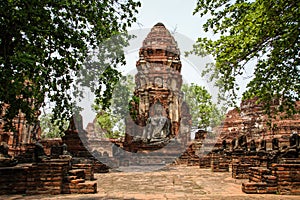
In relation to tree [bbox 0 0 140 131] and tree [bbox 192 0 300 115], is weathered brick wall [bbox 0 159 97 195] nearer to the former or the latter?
tree [bbox 0 0 140 131]

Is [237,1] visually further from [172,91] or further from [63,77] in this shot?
[172,91]

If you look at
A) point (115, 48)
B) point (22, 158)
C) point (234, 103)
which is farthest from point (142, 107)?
point (234, 103)

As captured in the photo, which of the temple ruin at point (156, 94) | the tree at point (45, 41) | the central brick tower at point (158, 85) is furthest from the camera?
the central brick tower at point (158, 85)

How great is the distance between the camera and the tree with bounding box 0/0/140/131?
4.69 metres

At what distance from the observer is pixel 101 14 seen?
18.4ft

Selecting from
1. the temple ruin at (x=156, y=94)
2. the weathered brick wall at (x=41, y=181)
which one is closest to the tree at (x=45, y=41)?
the weathered brick wall at (x=41, y=181)

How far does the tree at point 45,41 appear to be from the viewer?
469 centimetres

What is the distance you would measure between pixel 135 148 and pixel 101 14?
14374mm

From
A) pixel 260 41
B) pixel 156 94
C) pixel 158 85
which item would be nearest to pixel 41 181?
pixel 260 41

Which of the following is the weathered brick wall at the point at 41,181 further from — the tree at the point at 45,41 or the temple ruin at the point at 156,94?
the temple ruin at the point at 156,94

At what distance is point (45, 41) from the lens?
210 inches

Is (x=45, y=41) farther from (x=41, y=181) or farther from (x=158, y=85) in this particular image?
(x=158, y=85)

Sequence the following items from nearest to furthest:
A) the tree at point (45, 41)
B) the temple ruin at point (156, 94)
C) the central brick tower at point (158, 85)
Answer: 1. the tree at point (45, 41)
2. the temple ruin at point (156, 94)
3. the central brick tower at point (158, 85)

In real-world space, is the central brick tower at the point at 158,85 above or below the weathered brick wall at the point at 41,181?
above
